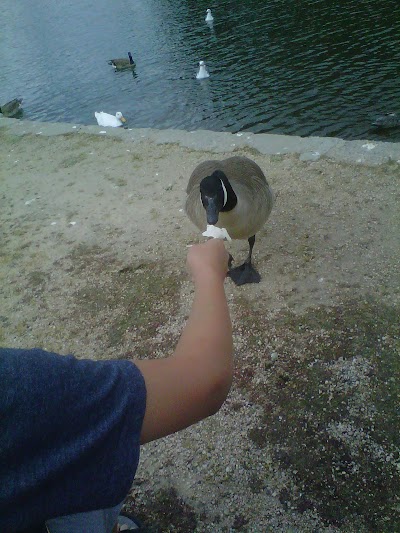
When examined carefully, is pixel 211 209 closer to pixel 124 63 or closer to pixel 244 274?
pixel 244 274

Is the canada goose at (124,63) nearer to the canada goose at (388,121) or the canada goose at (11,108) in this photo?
the canada goose at (11,108)

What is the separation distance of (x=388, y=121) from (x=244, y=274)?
491 centimetres

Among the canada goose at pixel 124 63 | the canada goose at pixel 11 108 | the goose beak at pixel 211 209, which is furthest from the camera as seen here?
the canada goose at pixel 124 63

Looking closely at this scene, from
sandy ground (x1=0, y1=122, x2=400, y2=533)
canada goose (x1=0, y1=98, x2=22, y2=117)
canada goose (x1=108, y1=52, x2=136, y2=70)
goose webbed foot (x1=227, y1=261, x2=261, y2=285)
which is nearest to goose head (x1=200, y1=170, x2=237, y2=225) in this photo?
goose webbed foot (x1=227, y1=261, x2=261, y2=285)

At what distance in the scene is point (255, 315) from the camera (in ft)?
10.9

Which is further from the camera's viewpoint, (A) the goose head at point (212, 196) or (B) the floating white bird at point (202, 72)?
(B) the floating white bird at point (202, 72)

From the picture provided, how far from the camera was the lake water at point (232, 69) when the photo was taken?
8.35m

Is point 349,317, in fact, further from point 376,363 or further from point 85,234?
point 85,234

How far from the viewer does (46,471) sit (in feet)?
2.78

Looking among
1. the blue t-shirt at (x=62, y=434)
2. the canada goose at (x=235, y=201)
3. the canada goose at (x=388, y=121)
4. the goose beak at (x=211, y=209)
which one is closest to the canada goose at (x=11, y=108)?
the canada goose at (x=388, y=121)

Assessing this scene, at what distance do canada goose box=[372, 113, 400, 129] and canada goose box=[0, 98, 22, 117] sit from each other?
8.83 meters

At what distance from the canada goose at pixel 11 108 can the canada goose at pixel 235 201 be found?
9.06 m

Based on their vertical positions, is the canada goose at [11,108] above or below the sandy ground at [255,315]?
above

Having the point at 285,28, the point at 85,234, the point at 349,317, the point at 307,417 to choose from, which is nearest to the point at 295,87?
the point at 285,28
